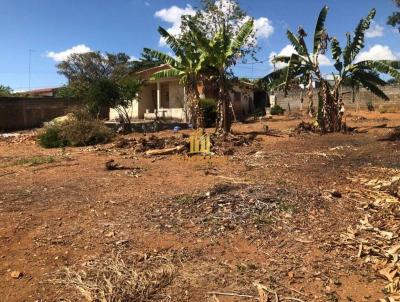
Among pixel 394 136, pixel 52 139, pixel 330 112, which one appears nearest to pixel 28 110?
pixel 52 139

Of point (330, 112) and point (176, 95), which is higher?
point (176, 95)

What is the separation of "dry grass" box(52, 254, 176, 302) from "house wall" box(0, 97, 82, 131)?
21499 millimetres

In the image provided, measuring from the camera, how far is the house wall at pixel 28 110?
2569 centimetres

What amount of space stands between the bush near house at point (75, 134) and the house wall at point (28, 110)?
866 cm

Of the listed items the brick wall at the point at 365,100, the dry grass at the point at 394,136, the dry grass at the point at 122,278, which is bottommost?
the dry grass at the point at 122,278

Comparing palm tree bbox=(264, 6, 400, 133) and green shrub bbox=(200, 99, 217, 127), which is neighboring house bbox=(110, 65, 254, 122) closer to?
green shrub bbox=(200, 99, 217, 127)

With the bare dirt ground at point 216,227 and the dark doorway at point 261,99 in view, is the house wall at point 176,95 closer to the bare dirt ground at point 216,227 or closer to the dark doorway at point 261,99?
the dark doorway at point 261,99

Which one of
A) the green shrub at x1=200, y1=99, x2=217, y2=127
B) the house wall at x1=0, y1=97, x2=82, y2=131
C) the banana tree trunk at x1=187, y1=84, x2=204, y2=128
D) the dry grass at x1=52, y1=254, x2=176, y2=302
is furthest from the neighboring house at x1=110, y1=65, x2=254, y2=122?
the dry grass at x1=52, y1=254, x2=176, y2=302

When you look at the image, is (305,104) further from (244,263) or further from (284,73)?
(244,263)

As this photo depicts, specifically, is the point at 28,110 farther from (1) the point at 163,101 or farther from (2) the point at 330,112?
(2) the point at 330,112

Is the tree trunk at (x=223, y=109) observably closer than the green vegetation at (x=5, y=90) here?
Yes

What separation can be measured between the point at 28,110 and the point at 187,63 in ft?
45.4

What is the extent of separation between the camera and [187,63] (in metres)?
17.7

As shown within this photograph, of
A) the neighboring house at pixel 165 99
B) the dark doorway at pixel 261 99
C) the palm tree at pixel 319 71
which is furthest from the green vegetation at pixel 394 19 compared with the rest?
the dark doorway at pixel 261 99
